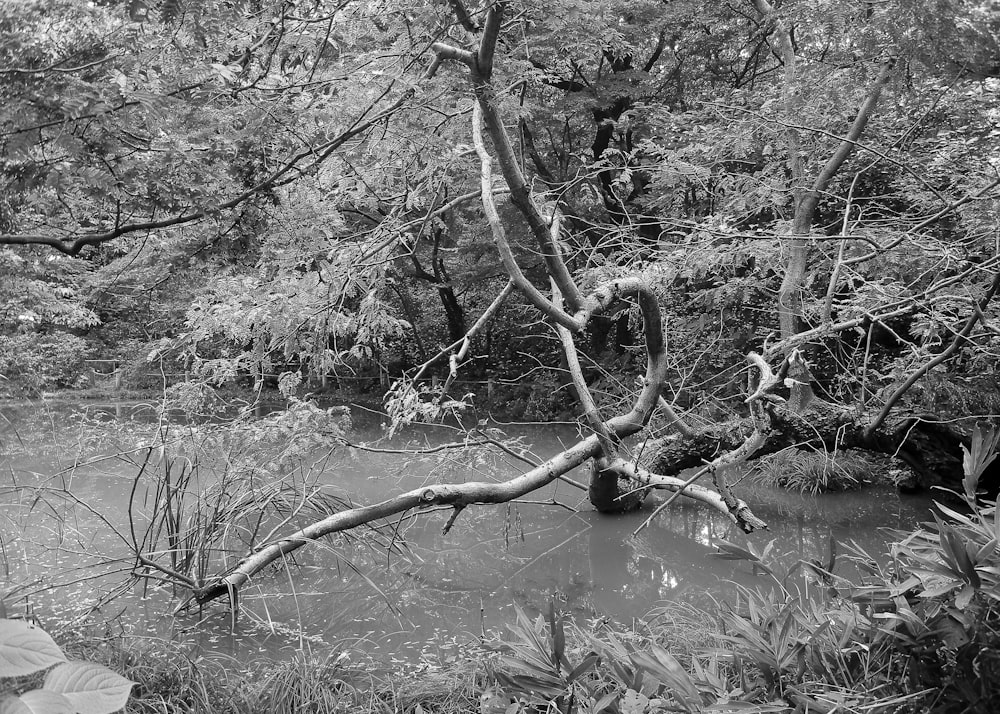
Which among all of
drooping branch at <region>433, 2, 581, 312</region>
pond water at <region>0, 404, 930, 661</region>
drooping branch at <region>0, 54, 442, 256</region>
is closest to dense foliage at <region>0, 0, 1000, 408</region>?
drooping branch at <region>0, 54, 442, 256</region>

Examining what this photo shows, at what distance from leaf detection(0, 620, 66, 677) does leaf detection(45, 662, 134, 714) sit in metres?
0.02

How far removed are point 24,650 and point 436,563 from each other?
405 cm

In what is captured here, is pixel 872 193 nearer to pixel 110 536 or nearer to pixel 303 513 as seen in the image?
pixel 303 513

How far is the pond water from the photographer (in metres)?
3.71

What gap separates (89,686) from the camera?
80cm

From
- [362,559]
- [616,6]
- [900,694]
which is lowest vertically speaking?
[362,559]

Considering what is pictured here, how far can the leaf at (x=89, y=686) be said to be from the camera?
30.5 inches

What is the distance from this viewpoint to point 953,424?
17.4 feet

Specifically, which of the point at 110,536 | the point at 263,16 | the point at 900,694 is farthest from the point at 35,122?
the point at 110,536

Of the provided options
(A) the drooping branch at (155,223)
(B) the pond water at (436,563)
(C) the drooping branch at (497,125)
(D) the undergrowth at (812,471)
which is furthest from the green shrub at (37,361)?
(D) the undergrowth at (812,471)

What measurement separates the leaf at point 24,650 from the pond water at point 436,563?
2412 millimetres

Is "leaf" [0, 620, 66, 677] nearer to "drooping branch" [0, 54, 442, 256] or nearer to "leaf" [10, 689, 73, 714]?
"leaf" [10, 689, 73, 714]

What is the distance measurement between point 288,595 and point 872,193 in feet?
21.2

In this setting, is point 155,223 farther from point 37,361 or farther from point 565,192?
point 37,361
